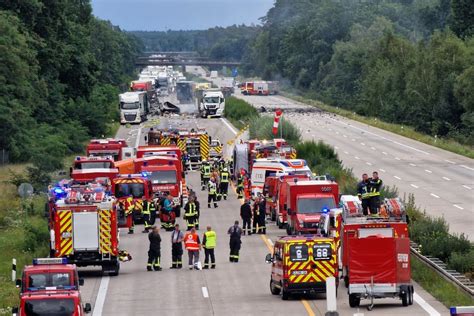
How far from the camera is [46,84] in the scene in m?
96.2

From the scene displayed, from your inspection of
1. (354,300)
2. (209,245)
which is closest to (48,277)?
(354,300)

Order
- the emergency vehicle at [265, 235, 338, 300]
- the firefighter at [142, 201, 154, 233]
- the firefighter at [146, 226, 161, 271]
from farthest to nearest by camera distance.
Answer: the firefighter at [142, 201, 154, 233] < the firefighter at [146, 226, 161, 271] < the emergency vehicle at [265, 235, 338, 300]

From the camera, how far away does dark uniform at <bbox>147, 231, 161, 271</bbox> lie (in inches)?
1477

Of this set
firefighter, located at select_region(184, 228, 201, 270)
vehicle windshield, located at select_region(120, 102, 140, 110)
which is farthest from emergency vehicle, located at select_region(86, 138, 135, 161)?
vehicle windshield, located at select_region(120, 102, 140, 110)

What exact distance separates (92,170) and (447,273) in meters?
22.9

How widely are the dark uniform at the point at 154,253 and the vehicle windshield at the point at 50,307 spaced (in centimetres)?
1186

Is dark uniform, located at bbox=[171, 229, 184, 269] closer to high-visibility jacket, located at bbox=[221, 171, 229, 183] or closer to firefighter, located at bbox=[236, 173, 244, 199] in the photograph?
high-visibility jacket, located at bbox=[221, 171, 229, 183]

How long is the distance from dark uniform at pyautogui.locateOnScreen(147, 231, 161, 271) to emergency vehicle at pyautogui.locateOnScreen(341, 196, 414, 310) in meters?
8.07

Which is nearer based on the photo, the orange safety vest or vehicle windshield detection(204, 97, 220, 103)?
the orange safety vest

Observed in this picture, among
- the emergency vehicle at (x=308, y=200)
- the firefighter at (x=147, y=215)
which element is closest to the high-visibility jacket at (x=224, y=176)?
the firefighter at (x=147, y=215)

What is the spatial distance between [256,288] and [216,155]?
1664 inches

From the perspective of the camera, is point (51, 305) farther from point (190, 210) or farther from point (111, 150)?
point (111, 150)

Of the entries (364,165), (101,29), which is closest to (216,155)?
(364,165)

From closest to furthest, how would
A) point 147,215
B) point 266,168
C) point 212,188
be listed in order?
1. point 147,215
2. point 266,168
3. point 212,188
